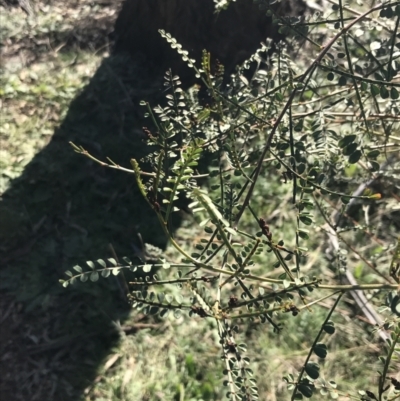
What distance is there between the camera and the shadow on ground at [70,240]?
2219mm

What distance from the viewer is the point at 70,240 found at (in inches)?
101

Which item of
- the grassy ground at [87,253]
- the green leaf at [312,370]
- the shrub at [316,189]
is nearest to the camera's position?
the green leaf at [312,370]

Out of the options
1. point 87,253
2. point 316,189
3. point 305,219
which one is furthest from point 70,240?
point 305,219

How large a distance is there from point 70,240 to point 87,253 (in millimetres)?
129

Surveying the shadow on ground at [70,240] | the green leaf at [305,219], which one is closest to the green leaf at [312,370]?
the green leaf at [305,219]

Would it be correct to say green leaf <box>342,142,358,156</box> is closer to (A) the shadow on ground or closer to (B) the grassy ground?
(B) the grassy ground

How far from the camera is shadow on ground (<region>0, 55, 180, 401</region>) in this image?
222 cm

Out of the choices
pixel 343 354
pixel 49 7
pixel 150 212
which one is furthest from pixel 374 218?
pixel 49 7

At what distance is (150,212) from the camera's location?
8.71ft

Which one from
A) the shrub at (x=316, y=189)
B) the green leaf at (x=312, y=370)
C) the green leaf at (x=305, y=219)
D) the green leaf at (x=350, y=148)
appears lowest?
the green leaf at (x=312, y=370)

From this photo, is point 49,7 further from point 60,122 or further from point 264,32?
Result: point 264,32

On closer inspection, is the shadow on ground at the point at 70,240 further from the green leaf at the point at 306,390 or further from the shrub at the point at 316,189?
the green leaf at the point at 306,390

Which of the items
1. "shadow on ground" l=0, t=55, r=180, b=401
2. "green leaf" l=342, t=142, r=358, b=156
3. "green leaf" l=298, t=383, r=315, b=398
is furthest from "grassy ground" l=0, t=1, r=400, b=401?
"green leaf" l=342, t=142, r=358, b=156

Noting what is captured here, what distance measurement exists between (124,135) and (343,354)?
160cm
